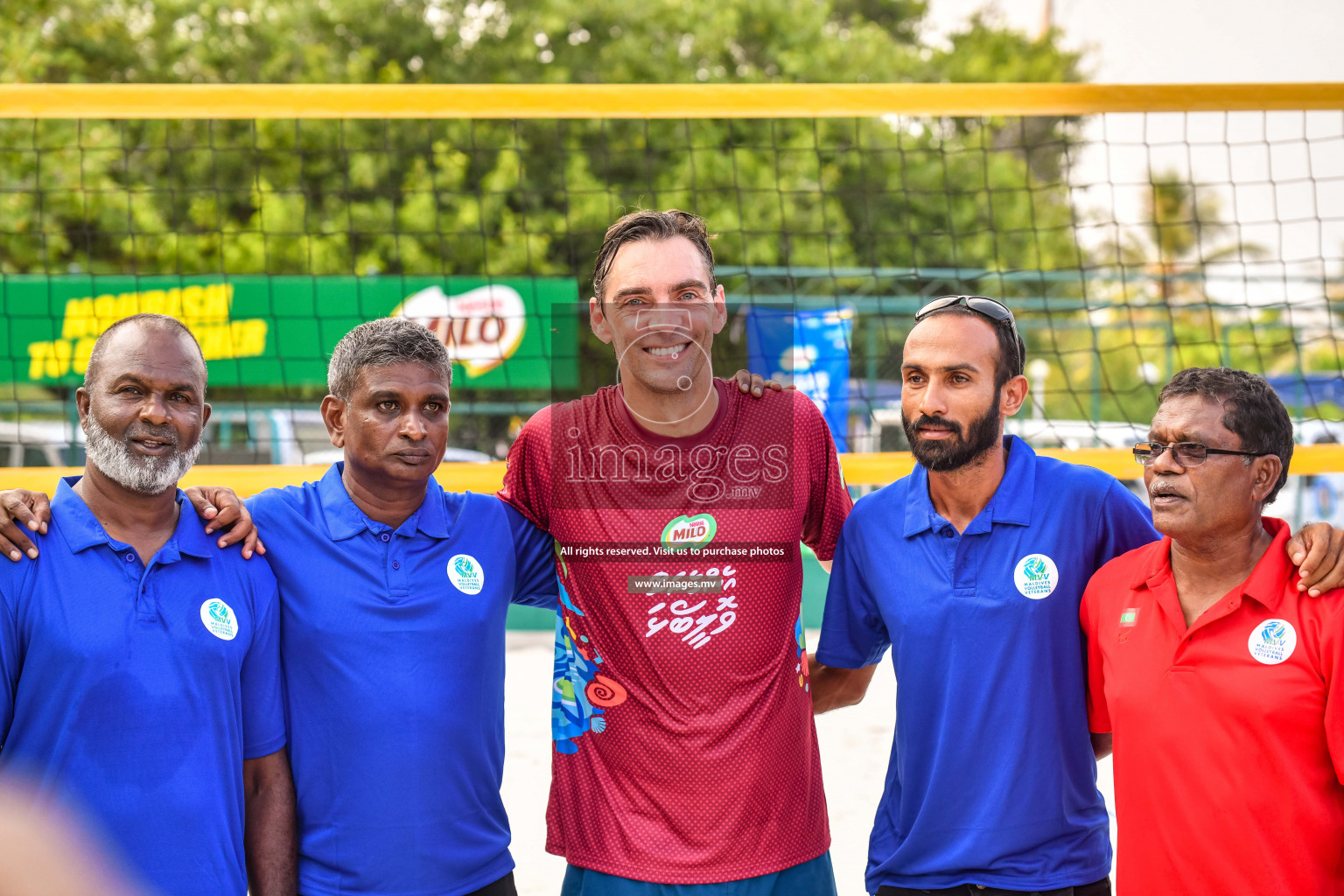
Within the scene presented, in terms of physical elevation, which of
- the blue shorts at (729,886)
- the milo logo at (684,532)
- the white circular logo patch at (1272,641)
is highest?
the milo logo at (684,532)

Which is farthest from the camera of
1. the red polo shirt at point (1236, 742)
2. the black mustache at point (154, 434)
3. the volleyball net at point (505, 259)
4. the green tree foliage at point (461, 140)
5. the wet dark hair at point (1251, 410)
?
the green tree foliage at point (461, 140)

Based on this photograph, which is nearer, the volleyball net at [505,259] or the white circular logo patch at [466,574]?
the white circular logo patch at [466,574]

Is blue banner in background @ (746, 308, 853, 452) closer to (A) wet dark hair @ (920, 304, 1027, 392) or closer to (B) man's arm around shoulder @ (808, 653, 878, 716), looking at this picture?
(B) man's arm around shoulder @ (808, 653, 878, 716)

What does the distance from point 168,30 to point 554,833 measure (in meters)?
18.4

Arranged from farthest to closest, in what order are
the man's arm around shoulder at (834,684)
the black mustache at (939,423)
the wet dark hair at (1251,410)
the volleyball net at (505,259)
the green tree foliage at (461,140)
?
the green tree foliage at (461,140) < the volleyball net at (505,259) < the man's arm around shoulder at (834,684) < the black mustache at (939,423) < the wet dark hair at (1251,410)

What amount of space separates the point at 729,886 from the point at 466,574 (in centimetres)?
94

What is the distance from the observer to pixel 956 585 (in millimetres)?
2506

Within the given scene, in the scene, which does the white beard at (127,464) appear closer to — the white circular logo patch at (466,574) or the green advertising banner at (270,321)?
the white circular logo patch at (466,574)

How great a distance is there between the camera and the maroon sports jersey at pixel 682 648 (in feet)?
7.97

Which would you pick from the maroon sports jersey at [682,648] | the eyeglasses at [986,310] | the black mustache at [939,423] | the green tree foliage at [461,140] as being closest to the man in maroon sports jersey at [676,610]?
the maroon sports jersey at [682,648]

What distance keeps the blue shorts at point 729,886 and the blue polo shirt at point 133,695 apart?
2.44 ft

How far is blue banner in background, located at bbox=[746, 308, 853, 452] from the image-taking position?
6027 millimetres

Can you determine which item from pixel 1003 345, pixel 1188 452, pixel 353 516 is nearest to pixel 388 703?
pixel 353 516

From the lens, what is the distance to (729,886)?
242 cm
